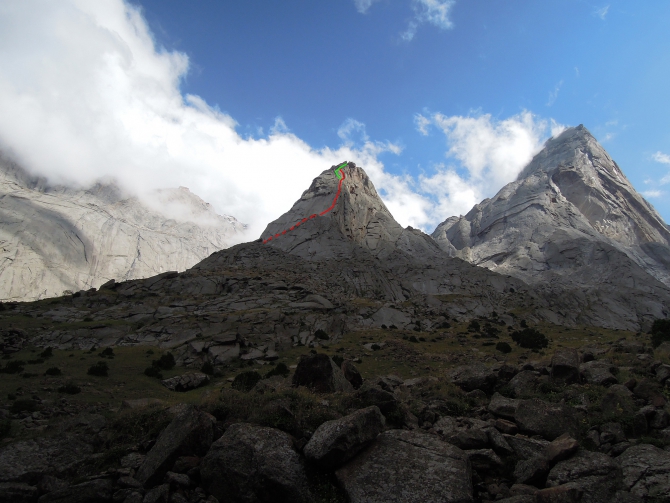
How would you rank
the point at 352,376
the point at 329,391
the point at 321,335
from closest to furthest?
the point at 329,391 < the point at 352,376 < the point at 321,335

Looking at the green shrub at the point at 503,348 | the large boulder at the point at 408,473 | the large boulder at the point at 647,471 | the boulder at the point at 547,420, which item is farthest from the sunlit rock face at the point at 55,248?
the large boulder at the point at 647,471

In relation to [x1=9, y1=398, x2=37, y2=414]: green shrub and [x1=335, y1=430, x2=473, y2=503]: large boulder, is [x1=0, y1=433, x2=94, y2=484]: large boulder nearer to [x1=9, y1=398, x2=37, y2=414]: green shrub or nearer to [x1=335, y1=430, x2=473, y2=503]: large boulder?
[x1=335, y1=430, x2=473, y2=503]: large boulder

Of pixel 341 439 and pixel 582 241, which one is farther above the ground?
pixel 582 241

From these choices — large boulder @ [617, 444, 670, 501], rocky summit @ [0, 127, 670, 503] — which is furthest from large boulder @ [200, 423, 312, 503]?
large boulder @ [617, 444, 670, 501]

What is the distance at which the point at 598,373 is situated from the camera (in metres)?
16.5

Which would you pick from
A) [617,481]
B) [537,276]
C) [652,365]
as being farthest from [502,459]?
[537,276]

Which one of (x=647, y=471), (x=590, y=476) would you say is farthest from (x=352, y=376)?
(x=647, y=471)

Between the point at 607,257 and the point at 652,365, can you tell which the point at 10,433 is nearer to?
the point at 652,365

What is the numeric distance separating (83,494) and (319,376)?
32.3 feet

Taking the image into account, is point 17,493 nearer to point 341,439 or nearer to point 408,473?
point 341,439

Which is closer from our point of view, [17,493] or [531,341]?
[17,493]

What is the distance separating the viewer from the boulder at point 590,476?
843 centimetres

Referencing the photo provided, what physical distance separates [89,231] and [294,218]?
403ft

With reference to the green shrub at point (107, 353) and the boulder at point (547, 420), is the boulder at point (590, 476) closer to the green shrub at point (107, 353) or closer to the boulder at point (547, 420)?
the boulder at point (547, 420)
